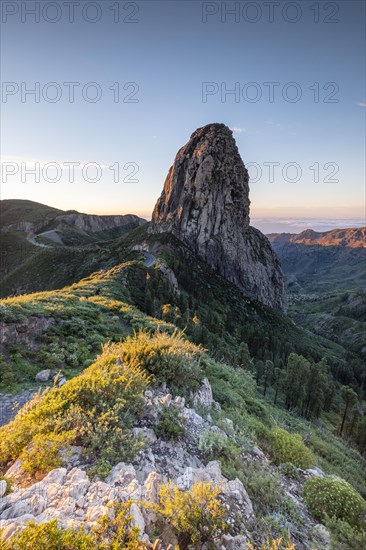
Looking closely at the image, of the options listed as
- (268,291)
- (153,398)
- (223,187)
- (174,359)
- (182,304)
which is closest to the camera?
(153,398)

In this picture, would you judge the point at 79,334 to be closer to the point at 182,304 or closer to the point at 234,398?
the point at 234,398

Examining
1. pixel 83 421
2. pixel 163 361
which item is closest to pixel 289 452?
pixel 163 361

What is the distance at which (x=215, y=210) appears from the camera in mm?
151125

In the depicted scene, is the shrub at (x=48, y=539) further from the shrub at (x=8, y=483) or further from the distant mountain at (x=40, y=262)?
the distant mountain at (x=40, y=262)

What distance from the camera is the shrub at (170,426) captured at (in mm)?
6188

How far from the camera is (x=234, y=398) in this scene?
10008 millimetres

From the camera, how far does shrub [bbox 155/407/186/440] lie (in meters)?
6.19

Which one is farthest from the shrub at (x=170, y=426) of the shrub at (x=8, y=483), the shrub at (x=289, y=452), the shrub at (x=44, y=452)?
the shrub at (x=289, y=452)

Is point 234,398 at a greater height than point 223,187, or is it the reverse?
point 223,187

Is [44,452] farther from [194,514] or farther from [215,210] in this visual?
[215,210]

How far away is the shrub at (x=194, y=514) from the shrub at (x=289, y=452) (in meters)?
3.84

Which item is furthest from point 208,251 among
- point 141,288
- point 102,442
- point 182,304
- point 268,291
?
point 102,442

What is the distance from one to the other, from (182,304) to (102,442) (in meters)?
74.0

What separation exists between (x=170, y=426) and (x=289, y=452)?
12.4 ft
